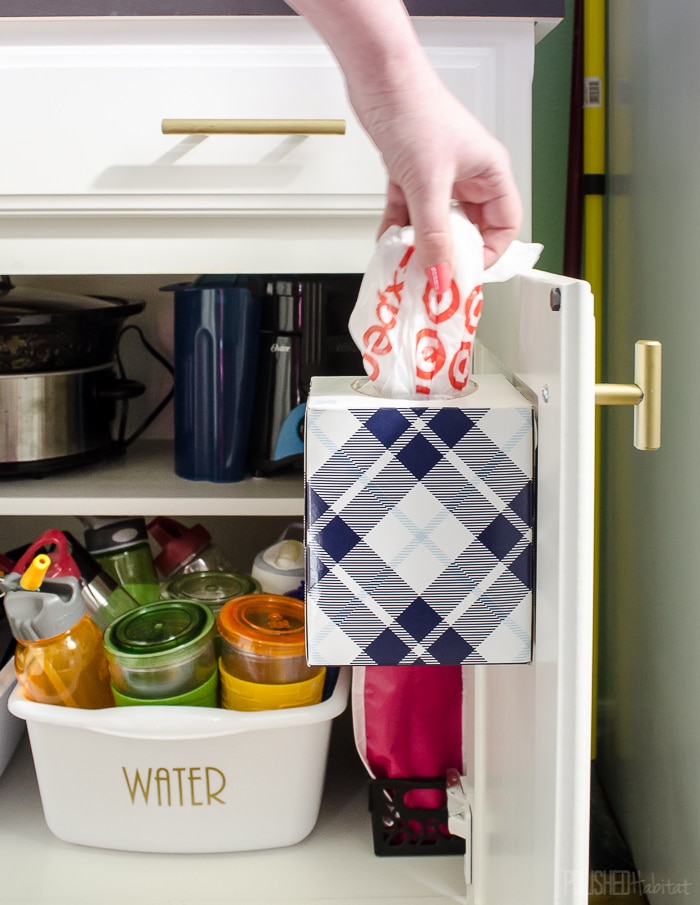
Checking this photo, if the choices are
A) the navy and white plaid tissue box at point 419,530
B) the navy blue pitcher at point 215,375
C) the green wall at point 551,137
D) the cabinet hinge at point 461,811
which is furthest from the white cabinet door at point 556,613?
the green wall at point 551,137

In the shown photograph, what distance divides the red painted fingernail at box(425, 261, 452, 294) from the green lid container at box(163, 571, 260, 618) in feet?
1.57

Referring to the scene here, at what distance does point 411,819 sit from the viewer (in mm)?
873

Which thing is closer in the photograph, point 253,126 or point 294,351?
point 253,126

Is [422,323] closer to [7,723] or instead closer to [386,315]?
[386,315]

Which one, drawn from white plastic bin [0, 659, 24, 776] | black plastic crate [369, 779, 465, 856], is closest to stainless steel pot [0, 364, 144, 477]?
white plastic bin [0, 659, 24, 776]

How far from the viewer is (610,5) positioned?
3.74ft

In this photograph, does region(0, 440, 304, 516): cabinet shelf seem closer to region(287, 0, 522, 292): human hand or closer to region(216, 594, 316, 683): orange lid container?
region(216, 594, 316, 683): orange lid container

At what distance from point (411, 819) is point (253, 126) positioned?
0.65 metres

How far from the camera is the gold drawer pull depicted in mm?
751

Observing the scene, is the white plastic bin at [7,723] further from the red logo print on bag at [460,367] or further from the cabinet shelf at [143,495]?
the red logo print on bag at [460,367]

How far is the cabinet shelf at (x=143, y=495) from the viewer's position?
0.93 metres

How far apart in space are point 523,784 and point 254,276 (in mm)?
747

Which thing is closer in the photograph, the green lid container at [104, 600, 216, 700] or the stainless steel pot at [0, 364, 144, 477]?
the green lid container at [104, 600, 216, 700]

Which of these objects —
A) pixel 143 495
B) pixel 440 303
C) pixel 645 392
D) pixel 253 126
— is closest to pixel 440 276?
pixel 440 303
